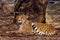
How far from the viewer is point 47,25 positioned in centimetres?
295

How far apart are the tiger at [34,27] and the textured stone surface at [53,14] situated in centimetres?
15

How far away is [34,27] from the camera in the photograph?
116 inches

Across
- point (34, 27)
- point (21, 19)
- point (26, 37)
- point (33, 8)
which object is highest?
point (33, 8)

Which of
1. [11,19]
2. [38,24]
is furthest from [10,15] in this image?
[38,24]

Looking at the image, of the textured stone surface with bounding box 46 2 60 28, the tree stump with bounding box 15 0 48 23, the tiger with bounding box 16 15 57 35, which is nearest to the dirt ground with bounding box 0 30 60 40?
the tiger with bounding box 16 15 57 35

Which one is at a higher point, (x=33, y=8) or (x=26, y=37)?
(x=33, y=8)

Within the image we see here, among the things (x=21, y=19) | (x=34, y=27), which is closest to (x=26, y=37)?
(x=34, y=27)

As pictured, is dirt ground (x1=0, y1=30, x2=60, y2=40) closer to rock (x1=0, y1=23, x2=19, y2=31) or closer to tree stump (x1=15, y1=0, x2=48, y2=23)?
rock (x1=0, y1=23, x2=19, y2=31)

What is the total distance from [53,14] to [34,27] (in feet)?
1.35

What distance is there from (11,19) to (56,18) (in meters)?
0.76

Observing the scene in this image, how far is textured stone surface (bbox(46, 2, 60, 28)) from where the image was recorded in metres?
3.05

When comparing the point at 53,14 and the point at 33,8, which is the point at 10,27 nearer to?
the point at 33,8

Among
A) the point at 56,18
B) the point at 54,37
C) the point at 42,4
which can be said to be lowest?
the point at 54,37

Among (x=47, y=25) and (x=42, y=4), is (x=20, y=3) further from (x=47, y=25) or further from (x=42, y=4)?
(x=47, y=25)
